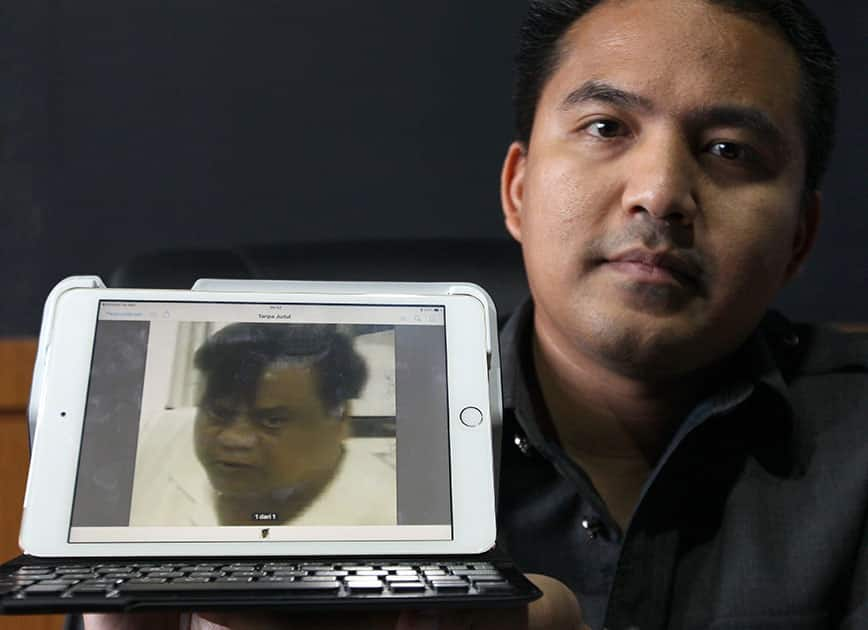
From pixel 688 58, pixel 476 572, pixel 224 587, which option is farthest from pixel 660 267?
pixel 224 587

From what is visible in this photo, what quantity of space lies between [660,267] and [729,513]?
0.22 meters

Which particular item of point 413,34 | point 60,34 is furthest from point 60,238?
point 413,34

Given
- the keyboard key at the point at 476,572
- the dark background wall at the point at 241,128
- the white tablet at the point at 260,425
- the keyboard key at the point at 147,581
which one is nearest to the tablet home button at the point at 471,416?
the white tablet at the point at 260,425

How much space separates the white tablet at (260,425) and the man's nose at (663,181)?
7.2 inches

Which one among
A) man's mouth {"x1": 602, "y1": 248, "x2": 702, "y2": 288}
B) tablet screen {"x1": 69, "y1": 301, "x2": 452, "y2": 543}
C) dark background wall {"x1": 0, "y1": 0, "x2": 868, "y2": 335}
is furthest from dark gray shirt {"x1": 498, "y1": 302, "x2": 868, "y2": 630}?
A: dark background wall {"x1": 0, "y1": 0, "x2": 868, "y2": 335}

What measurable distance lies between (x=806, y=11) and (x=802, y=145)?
4.9 inches

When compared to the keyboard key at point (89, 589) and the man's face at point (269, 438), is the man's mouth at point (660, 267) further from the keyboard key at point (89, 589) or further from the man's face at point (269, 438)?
the keyboard key at point (89, 589)

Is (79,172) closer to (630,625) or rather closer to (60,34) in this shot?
(60,34)

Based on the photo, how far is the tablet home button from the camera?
1.87 ft

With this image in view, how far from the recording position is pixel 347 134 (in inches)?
49.0

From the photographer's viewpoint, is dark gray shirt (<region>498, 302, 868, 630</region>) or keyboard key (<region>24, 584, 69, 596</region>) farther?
dark gray shirt (<region>498, 302, 868, 630</region>)

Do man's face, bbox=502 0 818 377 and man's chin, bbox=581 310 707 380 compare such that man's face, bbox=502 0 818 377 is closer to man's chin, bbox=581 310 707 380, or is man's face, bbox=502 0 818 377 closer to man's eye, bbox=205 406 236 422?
man's chin, bbox=581 310 707 380

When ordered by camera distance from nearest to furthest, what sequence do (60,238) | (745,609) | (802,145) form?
(745,609), (802,145), (60,238)

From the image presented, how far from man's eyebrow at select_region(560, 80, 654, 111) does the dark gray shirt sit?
25 cm
